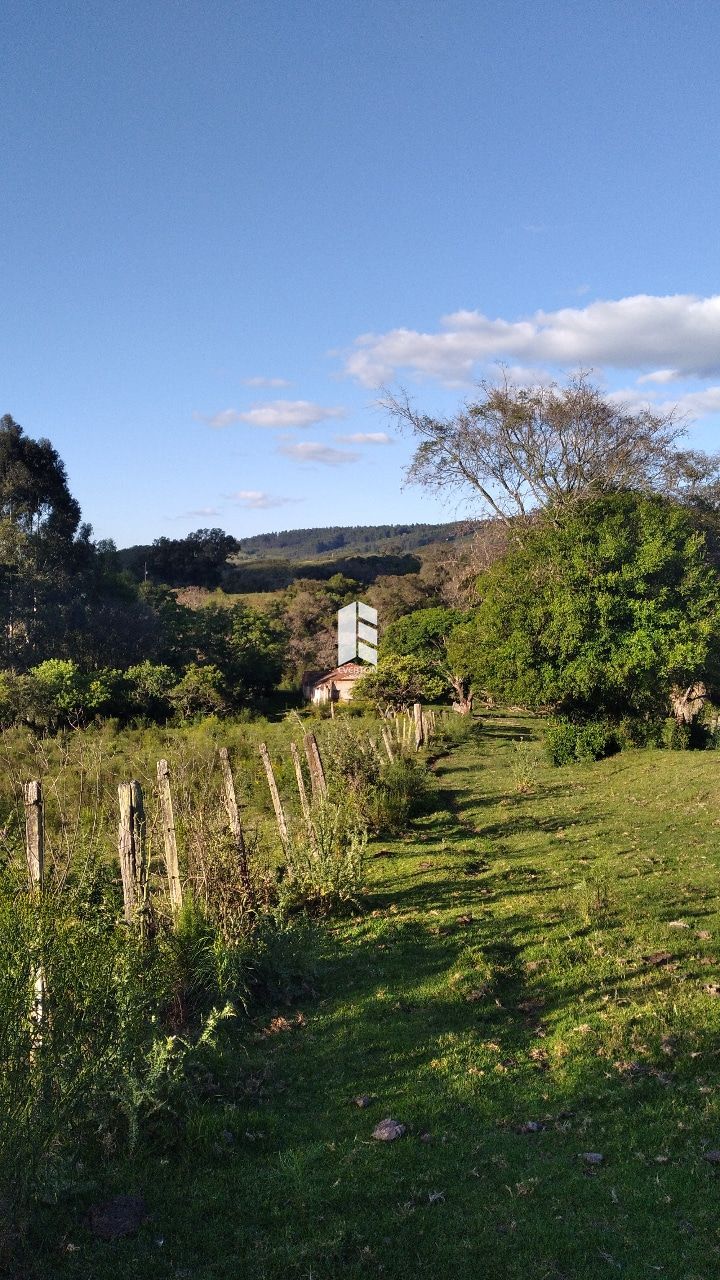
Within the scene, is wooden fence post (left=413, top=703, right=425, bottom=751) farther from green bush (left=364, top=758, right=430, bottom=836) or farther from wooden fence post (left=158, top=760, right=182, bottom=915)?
wooden fence post (left=158, top=760, right=182, bottom=915)

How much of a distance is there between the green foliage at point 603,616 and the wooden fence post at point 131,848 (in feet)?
51.0

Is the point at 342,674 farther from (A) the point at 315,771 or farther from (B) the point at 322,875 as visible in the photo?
(B) the point at 322,875

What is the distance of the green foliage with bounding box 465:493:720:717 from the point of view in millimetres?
21094

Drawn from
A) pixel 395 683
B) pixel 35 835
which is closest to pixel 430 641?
pixel 395 683

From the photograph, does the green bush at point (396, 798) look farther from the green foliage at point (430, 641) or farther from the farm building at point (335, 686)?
the farm building at point (335, 686)

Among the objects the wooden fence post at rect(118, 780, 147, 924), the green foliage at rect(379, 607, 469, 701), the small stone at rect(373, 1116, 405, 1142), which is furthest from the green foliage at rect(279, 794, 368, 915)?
the green foliage at rect(379, 607, 469, 701)

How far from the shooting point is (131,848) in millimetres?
6672

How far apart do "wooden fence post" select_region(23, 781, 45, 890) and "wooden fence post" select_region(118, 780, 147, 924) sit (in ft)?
1.93

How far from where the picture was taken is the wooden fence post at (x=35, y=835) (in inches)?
233

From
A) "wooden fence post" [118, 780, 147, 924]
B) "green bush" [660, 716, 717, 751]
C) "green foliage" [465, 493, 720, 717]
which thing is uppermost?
"green foliage" [465, 493, 720, 717]

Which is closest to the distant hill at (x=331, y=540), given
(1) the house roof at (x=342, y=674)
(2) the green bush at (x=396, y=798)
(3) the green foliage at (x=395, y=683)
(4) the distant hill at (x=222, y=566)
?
(4) the distant hill at (x=222, y=566)

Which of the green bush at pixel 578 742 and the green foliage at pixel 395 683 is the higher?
the green foliage at pixel 395 683

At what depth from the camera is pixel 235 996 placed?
261 inches

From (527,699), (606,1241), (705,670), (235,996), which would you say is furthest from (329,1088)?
(705,670)
